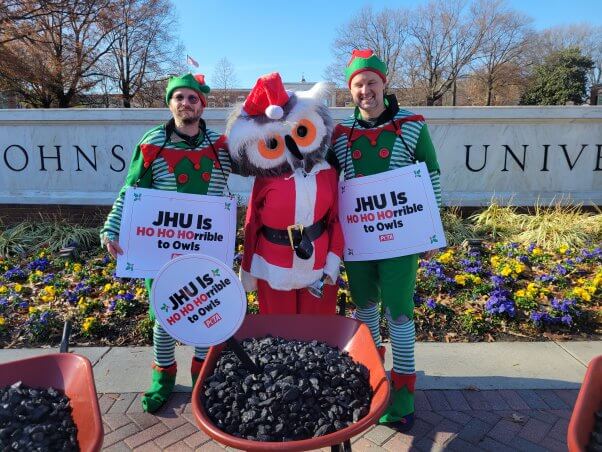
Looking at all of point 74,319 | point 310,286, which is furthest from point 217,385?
point 74,319

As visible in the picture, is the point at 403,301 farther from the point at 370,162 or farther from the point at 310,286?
the point at 370,162

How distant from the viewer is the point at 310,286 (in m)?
2.43

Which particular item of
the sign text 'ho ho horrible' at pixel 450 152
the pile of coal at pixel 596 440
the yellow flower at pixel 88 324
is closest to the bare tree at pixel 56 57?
the sign text 'ho ho horrible' at pixel 450 152

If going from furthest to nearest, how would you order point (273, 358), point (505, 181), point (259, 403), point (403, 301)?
point (505, 181) → point (403, 301) → point (273, 358) → point (259, 403)

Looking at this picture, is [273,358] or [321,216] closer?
[273,358]

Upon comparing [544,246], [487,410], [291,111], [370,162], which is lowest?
[487,410]

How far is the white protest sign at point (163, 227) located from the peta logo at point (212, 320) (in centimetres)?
79

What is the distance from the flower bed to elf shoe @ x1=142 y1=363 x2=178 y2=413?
2.96 feet

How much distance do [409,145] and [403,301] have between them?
2.72 ft

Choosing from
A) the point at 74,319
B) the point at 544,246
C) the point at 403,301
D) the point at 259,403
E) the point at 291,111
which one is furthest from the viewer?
the point at 544,246

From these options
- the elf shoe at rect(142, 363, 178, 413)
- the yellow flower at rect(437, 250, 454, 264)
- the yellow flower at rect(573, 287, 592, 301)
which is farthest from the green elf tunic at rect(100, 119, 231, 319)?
the yellow flower at rect(573, 287, 592, 301)

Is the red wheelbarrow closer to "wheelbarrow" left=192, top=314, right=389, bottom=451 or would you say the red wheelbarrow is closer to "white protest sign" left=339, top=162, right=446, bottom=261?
"wheelbarrow" left=192, top=314, right=389, bottom=451

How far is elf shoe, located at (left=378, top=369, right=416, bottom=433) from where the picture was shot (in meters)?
2.54

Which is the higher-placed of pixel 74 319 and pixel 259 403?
pixel 259 403
